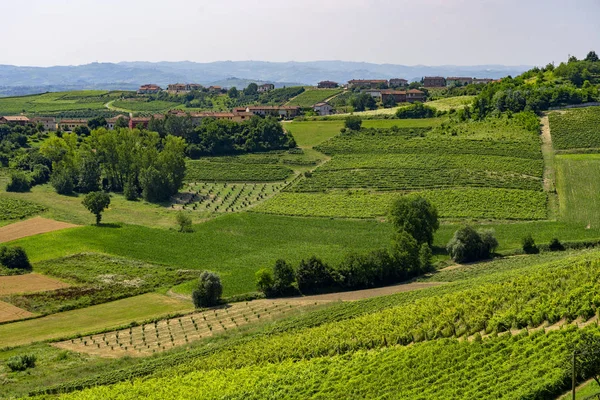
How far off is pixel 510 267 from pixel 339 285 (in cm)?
1372

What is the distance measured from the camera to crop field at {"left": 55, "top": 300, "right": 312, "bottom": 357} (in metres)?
41.3

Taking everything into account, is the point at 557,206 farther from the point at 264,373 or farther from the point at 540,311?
the point at 264,373

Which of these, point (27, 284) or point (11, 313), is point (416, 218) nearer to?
point (27, 284)

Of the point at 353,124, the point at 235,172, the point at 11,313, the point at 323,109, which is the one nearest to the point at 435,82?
the point at 323,109

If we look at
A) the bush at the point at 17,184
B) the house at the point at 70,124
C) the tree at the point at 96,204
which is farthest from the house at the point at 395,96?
the tree at the point at 96,204

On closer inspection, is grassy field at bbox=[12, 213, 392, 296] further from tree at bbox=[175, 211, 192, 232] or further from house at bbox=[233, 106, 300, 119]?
house at bbox=[233, 106, 300, 119]

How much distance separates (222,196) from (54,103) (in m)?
116

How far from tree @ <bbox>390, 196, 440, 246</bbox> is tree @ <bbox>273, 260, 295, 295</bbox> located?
13.1 metres

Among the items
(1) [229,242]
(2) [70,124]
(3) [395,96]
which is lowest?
(1) [229,242]

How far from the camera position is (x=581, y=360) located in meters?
21.0

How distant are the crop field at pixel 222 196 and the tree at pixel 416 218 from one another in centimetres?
2549

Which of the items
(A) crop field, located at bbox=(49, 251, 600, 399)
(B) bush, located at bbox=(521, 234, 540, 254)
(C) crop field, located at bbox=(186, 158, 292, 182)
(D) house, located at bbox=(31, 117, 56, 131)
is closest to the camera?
(A) crop field, located at bbox=(49, 251, 600, 399)

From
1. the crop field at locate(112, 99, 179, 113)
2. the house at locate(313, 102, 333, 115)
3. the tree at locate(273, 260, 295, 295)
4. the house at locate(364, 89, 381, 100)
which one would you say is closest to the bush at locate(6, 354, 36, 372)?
the tree at locate(273, 260, 295, 295)

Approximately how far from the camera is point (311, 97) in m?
172
